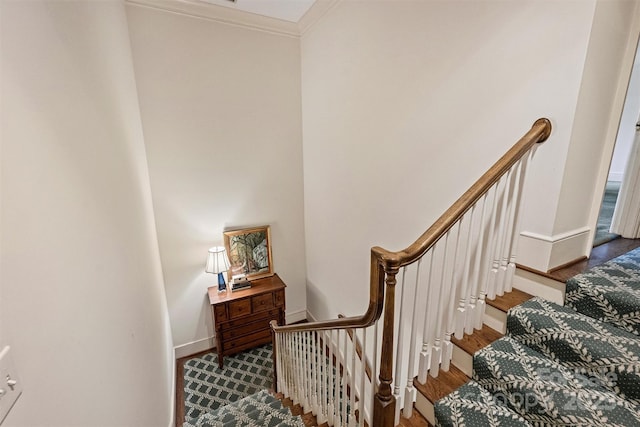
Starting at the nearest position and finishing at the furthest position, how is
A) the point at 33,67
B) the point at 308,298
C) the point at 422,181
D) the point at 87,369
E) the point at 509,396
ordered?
the point at 33,67 < the point at 87,369 < the point at 509,396 < the point at 422,181 < the point at 308,298

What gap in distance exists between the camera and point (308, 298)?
3918 millimetres

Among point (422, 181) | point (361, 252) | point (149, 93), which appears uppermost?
point (149, 93)

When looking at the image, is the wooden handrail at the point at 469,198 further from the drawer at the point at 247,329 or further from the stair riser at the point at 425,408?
the drawer at the point at 247,329

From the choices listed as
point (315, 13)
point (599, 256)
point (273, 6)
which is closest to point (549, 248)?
point (599, 256)

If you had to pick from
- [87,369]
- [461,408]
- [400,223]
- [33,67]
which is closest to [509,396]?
[461,408]

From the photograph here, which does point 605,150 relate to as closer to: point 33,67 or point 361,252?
point 361,252

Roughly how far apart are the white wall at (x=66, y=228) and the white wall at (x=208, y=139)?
1101mm

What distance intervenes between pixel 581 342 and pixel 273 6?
337 centimetres

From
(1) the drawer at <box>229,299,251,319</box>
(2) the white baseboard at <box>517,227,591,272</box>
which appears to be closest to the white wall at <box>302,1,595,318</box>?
(2) the white baseboard at <box>517,227,591,272</box>

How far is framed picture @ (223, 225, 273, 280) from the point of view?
3.31m

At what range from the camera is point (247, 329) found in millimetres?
3303

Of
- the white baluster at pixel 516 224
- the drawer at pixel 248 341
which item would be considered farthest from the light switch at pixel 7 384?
the drawer at pixel 248 341

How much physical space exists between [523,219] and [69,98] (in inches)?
83.5

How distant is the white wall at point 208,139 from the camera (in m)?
2.68
